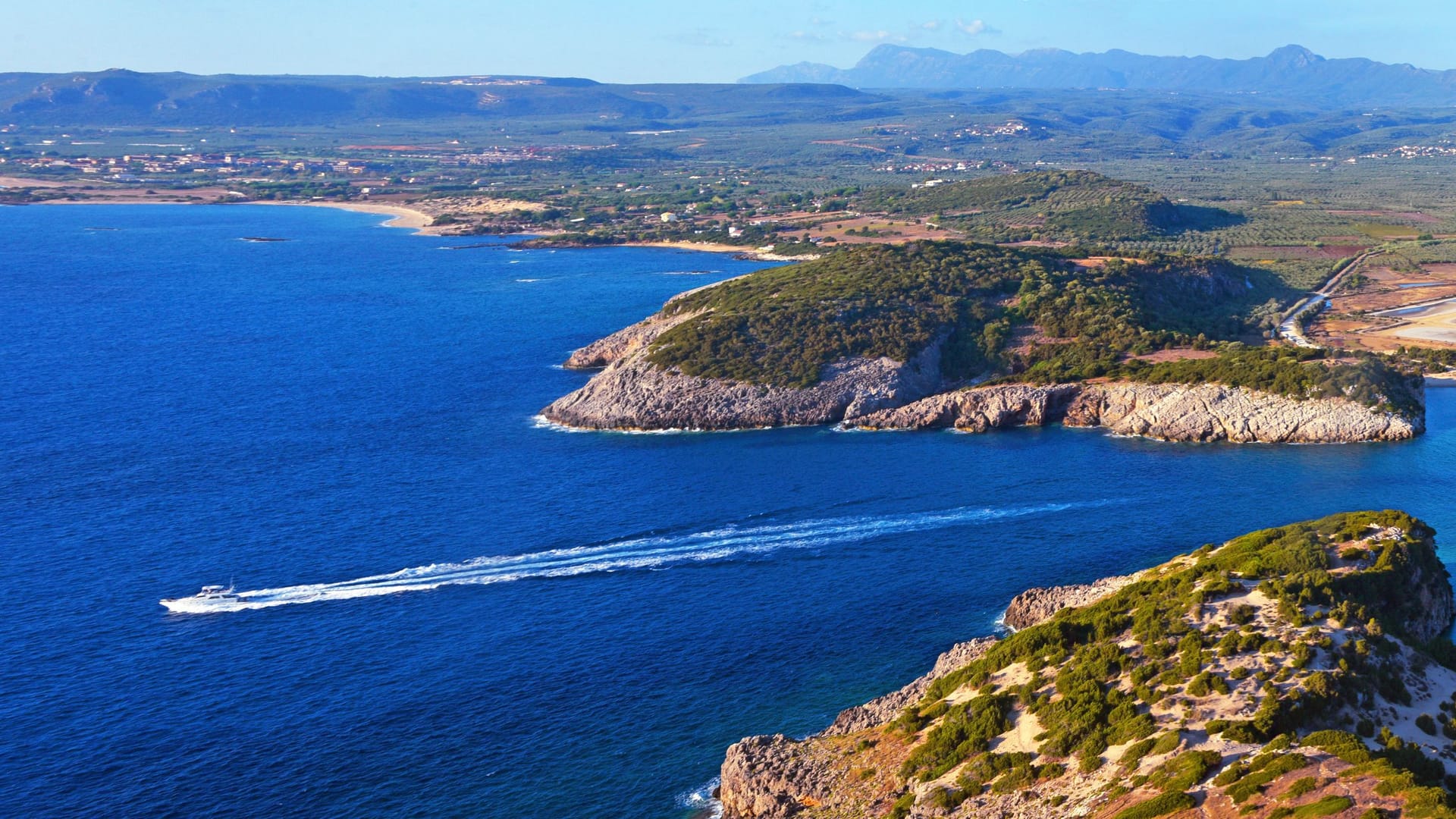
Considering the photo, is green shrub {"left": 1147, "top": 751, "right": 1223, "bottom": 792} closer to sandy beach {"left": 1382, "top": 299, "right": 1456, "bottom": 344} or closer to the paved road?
the paved road

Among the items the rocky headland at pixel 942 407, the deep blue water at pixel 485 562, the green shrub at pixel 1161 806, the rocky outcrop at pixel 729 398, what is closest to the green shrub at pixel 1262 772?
the green shrub at pixel 1161 806

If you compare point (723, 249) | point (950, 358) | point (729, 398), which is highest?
point (723, 249)

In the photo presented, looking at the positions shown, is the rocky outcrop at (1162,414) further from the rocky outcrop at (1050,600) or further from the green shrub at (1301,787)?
the green shrub at (1301,787)

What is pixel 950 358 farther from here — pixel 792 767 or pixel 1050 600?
pixel 792 767

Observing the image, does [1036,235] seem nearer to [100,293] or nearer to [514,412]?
[514,412]

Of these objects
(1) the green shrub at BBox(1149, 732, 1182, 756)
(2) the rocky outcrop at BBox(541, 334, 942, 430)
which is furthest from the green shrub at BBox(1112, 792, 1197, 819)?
(2) the rocky outcrop at BBox(541, 334, 942, 430)

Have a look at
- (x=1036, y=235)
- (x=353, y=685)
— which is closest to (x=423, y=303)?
(x=1036, y=235)

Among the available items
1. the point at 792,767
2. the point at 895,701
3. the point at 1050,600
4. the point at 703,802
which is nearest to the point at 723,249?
the point at 1050,600
